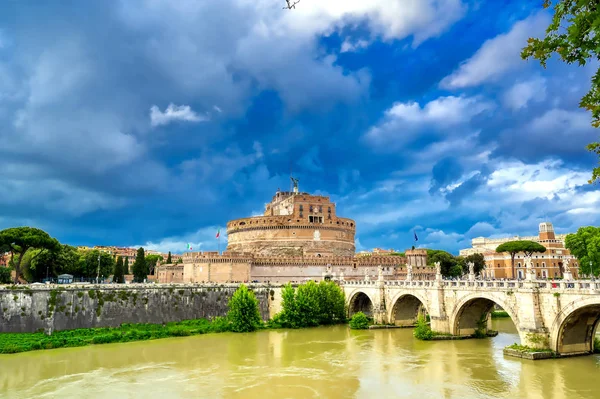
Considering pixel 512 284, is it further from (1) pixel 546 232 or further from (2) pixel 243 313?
(1) pixel 546 232

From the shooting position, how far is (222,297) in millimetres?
45406

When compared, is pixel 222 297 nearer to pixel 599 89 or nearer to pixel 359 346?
pixel 359 346

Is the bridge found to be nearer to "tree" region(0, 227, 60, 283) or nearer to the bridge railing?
the bridge railing

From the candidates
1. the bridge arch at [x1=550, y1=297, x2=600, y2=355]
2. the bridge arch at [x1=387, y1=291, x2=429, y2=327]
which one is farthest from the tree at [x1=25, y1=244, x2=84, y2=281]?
the bridge arch at [x1=550, y1=297, x2=600, y2=355]

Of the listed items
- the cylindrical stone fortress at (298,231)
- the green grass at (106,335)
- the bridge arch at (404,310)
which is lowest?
the green grass at (106,335)

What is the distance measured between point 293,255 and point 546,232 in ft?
192

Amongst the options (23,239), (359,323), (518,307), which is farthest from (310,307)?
(23,239)

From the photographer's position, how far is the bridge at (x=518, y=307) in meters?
23.1

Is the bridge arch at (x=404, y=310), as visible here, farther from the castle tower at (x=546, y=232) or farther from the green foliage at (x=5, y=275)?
the castle tower at (x=546, y=232)

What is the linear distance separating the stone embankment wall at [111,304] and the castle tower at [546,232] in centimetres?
6833

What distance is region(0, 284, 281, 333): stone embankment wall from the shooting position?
3531 centimetres

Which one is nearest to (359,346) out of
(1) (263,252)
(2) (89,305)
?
(2) (89,305)

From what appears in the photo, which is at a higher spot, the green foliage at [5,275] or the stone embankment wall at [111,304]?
the green foliage at [5,275]

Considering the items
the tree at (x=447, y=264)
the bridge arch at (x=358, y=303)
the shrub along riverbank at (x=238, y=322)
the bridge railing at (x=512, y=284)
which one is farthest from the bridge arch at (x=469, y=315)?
the tree at (x=447, y=264)
